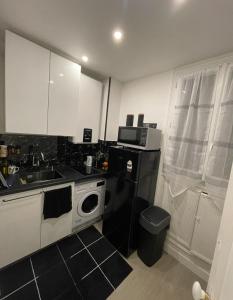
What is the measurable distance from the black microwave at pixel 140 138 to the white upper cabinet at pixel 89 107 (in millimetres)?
521

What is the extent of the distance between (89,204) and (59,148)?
971 millimetres

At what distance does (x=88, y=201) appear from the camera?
2.13 m

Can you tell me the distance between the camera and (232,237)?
436 millimetres

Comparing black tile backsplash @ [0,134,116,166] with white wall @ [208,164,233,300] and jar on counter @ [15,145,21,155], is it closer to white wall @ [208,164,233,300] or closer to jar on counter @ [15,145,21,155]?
jar on counter @ [15,145,21,155]

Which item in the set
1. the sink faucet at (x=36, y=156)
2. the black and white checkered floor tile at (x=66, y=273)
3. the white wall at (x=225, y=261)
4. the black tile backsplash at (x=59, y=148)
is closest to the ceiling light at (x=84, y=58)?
the black tile backsplash at (x=59, y=148)

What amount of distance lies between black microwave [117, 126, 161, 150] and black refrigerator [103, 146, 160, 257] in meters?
0.07

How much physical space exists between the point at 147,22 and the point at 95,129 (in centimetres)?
147

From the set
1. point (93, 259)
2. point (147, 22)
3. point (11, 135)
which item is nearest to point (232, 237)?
point (147, 22)

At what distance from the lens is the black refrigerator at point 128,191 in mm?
1648

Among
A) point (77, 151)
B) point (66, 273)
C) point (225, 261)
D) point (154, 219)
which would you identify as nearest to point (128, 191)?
point (154, 219)

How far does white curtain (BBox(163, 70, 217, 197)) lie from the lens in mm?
1507

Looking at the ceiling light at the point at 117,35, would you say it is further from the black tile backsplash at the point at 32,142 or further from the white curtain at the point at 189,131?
the black tile backsplash at the point at 32,142

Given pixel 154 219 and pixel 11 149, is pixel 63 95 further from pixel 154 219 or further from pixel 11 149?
pixel 154 219

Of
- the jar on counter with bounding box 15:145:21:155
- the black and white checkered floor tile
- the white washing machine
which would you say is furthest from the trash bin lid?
the jar on counter with bounding box 15:145:21:155
